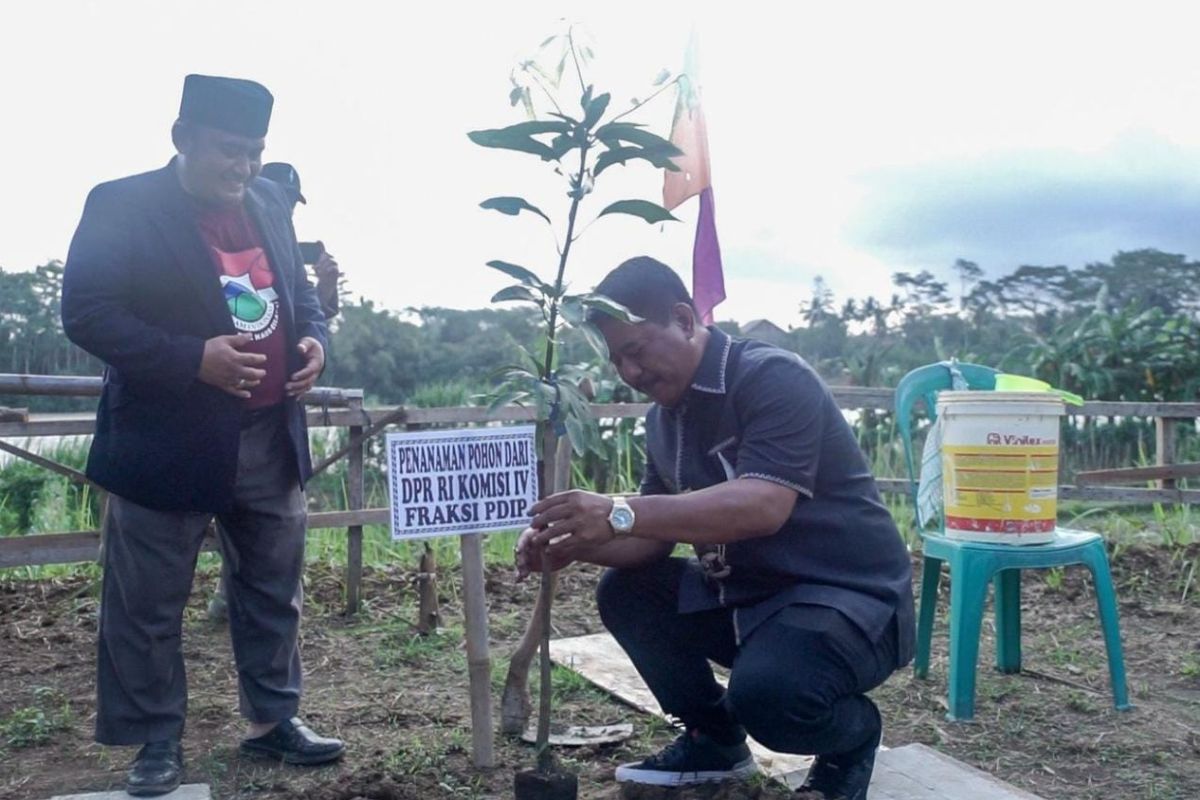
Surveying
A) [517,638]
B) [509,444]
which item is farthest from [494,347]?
[509,444]

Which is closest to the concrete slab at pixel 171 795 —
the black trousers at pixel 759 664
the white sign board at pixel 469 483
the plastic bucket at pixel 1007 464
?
the white sign board at pixel 469 483

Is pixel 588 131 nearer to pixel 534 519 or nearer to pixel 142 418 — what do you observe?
pixel 534 519

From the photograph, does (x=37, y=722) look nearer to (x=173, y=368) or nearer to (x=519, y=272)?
(x=173, y=368)

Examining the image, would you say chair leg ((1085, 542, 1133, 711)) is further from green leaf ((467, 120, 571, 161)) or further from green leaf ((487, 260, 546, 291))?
green leaf ((467, 120, 571, 161))

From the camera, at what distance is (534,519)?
241 cm

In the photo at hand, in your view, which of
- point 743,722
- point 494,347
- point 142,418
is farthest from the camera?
point 494,347

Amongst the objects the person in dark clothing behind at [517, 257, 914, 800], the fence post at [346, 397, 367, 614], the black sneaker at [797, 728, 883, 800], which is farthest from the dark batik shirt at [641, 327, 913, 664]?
the fence post at [346, 397, 367, 614]

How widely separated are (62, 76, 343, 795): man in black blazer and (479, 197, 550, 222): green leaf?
0.76 metres

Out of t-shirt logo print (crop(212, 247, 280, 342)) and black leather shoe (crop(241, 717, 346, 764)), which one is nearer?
t-shirt logo print (crop(212, 247, 280, 342))

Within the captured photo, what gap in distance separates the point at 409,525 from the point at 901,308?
43.3 feet

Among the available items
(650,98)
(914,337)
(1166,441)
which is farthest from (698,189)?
(914,337)

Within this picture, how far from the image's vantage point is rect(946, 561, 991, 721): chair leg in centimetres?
355

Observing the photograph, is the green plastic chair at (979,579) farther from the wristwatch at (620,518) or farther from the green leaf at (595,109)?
the green leaf at (595,109)

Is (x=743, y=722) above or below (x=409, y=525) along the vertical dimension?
below
